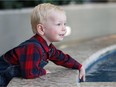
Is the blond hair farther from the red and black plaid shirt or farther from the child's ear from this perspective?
the red and black plaid shirt

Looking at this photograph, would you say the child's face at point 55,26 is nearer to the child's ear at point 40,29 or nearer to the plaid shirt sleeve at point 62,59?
the child's ear at point 40,29

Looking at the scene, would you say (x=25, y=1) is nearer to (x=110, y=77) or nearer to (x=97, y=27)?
(x=97, y=27)

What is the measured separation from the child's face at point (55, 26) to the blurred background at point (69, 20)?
2505mm

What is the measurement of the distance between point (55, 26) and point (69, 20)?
5.07 m

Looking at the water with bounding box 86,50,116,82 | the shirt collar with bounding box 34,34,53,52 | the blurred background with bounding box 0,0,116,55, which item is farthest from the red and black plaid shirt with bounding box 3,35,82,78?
the blurred background with bounding box 0,0,116,55

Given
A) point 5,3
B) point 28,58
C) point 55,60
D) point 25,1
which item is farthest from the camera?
point 25,1

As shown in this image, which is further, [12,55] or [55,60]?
[55,60]

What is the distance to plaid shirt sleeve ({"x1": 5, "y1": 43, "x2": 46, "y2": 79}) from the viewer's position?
3.59 metres

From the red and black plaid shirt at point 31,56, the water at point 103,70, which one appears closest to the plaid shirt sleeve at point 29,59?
the red and black plaid shirt at point 31,56

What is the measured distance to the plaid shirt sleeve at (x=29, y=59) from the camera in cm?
359

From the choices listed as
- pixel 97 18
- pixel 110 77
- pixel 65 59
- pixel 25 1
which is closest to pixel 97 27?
pixel 97 18

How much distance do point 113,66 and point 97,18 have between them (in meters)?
4.66

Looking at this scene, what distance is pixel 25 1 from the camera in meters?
8.12

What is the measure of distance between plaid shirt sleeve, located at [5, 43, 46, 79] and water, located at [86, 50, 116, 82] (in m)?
1.08
